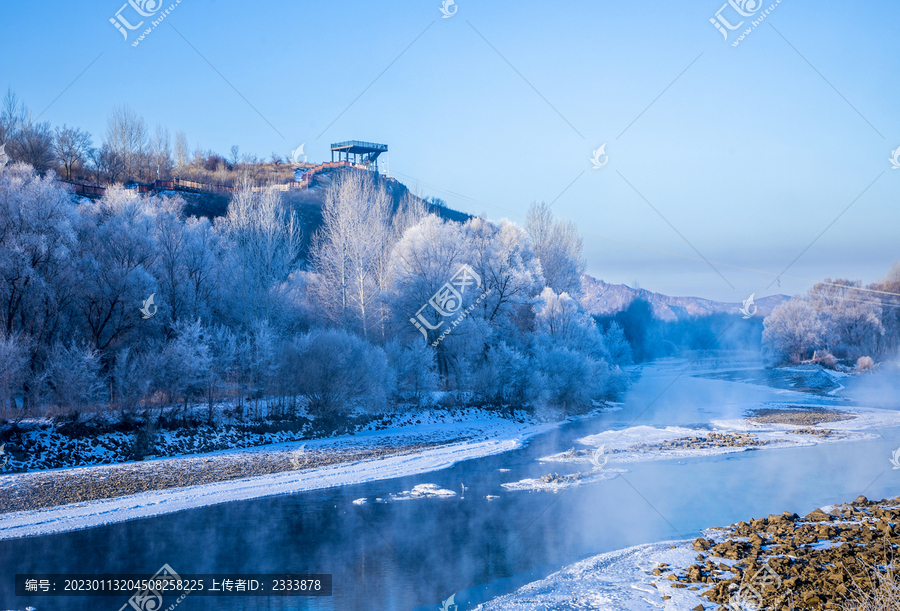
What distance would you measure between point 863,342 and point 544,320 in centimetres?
4474

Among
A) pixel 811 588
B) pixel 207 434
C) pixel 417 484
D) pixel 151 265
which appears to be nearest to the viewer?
pixel 811 588

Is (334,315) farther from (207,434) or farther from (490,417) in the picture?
(207,434)

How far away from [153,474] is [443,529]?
394 inches

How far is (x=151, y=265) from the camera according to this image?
28531mm

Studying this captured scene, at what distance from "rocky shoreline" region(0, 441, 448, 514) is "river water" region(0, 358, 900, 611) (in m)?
2.87

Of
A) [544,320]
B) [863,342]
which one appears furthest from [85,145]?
[863,342]

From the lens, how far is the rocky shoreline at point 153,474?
15.0 metres

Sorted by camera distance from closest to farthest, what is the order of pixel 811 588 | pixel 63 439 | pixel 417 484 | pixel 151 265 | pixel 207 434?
1. pixel 811 588
2. pixel 417 484
3. pixel 63 439
4. pixel 207 434
5. pixel 151 265

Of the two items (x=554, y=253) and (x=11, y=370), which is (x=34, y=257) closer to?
(x=11, y=370)

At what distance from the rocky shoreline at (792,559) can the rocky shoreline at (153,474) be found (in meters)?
13.2

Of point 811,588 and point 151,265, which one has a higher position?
point 151,265

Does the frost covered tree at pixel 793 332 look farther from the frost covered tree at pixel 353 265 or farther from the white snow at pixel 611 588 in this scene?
the white snow at pixel 611 588

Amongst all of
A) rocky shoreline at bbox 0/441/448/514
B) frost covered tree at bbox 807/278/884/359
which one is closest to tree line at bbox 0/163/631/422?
rocky shoreline at bbox 0/441/448/514

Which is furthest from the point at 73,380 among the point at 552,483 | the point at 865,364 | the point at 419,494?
the point at 865,364
